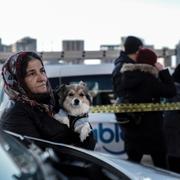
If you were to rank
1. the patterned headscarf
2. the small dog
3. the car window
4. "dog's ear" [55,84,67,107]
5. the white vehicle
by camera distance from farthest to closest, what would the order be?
1. the white vehicle
2. "dog's ear" [55,84,67,107]
3. the small dog
4. the patterned headscarf
5. the car window

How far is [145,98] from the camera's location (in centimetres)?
665

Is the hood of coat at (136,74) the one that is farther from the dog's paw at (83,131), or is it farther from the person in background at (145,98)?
the dog's paw at (83,131)

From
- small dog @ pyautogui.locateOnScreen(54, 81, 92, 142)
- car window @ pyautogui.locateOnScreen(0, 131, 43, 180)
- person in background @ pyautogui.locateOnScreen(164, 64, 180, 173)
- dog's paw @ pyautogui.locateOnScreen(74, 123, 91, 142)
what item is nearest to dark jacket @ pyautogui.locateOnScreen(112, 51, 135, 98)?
person in background @ pyautogui.locateOnScreen(164, 64, 180, 173)

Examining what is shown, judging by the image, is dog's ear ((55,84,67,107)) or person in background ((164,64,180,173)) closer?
dog's ear ((55,84,67,107))

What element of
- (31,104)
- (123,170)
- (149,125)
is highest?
(31,104)

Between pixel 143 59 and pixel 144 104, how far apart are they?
0.49m

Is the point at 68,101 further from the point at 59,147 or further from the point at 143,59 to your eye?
the point at 143,59

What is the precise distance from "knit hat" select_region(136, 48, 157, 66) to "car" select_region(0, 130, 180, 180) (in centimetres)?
322

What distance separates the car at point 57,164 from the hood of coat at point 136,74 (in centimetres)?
303

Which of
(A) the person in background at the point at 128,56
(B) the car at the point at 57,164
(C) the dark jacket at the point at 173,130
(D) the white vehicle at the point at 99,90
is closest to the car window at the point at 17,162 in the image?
(B) the car at the point at 57,164

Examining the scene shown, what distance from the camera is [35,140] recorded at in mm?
3453

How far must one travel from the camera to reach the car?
270 cm

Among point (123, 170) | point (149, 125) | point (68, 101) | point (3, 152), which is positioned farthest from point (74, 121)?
point (149, 125)

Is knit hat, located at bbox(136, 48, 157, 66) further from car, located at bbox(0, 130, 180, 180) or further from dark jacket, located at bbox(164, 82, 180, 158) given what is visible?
car, located at bbox(0, 130, 180, 180)
